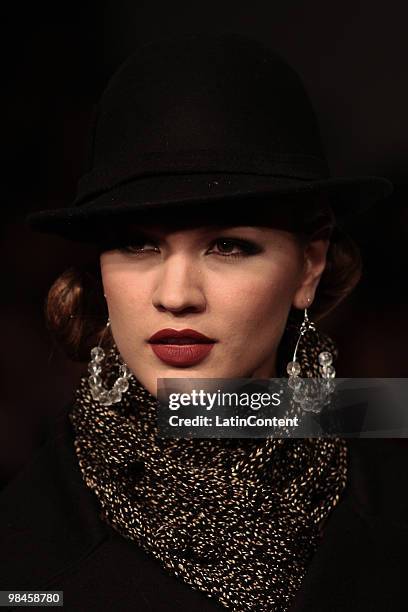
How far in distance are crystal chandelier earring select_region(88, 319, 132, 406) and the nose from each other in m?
0.27

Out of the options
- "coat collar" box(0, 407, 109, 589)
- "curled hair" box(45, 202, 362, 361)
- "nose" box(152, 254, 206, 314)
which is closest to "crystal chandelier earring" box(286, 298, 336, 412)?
"curled hair" box(45, 202, 362, 361)

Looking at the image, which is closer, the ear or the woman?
the woman

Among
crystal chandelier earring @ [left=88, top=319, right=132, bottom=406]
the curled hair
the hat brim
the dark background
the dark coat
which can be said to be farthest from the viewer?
the dark background

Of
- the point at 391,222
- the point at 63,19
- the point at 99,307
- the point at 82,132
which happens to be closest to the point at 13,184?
the point at 82,132

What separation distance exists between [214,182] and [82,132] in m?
1.14

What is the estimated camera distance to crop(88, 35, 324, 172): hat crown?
1.72 metres

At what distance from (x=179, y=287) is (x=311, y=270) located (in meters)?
0.41

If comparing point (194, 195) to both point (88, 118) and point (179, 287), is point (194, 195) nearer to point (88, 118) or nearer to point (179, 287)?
point (179, 287)

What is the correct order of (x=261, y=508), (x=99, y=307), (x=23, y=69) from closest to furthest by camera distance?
1. (x=261, y=508)
2. (x=99, y=307)
3. (x=23, y=69)

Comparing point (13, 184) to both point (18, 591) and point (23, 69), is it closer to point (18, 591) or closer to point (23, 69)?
point (23, 69)

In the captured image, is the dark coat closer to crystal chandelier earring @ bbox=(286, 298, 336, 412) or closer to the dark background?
crystal chandelier earring @ bbox=(286, 298, 336, 412)

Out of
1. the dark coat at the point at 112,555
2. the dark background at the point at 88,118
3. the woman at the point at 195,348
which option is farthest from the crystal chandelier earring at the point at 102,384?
the dark background at the point at 88,118

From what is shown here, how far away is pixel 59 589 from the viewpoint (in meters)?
1.74

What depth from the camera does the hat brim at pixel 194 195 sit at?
164 cm
